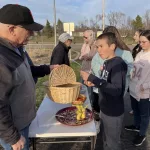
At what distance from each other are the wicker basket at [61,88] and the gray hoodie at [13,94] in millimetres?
543

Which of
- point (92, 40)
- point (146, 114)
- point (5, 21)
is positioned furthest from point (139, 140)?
point (5, 21)

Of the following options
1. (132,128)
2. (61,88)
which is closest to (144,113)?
(132,128)

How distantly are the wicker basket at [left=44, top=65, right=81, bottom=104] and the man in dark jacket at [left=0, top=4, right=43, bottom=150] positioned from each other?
1.94 ft

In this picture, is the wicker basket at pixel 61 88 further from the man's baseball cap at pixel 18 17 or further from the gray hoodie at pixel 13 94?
the man's baseball cap at pixel 18 17

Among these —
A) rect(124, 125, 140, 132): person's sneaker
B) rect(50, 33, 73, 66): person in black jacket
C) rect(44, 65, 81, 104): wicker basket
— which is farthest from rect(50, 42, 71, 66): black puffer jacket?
rect(44, 65, 81, 104): wicker basket

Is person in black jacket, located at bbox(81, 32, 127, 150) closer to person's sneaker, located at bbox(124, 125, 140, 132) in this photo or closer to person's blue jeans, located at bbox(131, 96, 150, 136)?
person's blue jeans, located at bbox(131, 96, 150, 136)

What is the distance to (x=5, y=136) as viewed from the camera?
162 cm

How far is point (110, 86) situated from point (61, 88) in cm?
51

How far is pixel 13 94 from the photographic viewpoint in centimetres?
170

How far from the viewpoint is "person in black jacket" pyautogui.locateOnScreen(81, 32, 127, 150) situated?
219cm

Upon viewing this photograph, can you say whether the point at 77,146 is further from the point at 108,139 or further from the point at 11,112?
the point at 11,112

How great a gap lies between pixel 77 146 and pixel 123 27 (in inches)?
1270

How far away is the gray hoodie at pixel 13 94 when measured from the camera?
1.56m

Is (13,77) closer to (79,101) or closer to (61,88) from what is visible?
(61,88)
